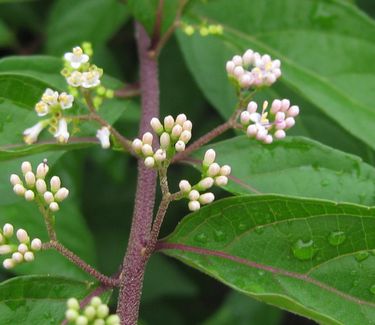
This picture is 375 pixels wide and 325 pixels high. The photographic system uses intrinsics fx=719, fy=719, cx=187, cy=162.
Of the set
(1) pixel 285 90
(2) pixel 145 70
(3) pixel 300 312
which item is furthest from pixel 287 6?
(3) pixel 300 312

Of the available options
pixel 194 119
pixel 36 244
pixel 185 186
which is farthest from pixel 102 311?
pixel 194 119

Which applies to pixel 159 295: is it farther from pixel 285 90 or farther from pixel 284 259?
pixel 284 259

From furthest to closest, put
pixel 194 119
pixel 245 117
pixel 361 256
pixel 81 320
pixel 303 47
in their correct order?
pixel 194 119, pixel 303 47, pixel 245 117, pixel 361 256, pixel 81 320

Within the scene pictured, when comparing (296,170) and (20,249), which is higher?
(296,170)

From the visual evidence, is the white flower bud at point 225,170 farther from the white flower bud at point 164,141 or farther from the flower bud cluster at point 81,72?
the flower bud cluster at point 81,72

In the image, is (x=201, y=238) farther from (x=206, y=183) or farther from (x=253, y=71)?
(x=253, y=71)
